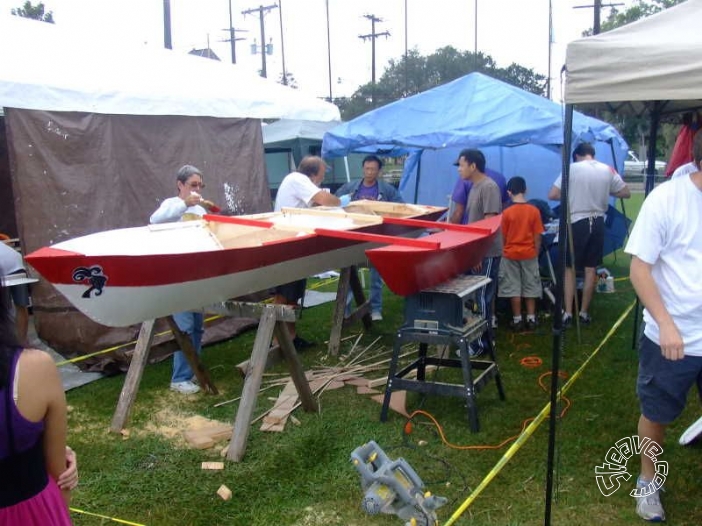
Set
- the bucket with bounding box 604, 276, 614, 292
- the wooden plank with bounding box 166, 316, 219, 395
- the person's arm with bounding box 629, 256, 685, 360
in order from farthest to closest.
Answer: the bucket with bounding box 604, 276, 614, 292 < the wooden plank with bounding box 166, 316, 219, 395 < the person's arm with bounding box 629, 256, 685, 360

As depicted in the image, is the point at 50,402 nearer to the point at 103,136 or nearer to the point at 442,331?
the point at 442,331

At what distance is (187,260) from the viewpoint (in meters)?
3.50

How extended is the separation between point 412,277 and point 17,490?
2.56m

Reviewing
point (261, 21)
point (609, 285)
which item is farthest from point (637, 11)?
point (609, 285)

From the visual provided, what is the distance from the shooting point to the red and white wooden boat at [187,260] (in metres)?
3.29

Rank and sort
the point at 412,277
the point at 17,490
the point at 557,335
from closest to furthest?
the point at 17,490, the point at 557,335, the point at 412,277

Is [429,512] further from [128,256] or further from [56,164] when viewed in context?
[56,164]

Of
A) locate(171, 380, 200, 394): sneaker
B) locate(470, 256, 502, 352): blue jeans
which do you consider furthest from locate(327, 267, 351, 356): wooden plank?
locate(171, 380, 200, 394): sneaker

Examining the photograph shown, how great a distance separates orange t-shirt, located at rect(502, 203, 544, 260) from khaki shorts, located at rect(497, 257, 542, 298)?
88 mm

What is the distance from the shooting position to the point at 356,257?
5.38m

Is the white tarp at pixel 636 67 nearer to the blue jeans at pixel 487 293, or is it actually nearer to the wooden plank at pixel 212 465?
the blue jeans at pixel 487 293

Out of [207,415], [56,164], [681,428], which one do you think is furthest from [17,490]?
[56,164]

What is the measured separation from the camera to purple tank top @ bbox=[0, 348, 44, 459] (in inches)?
56.7

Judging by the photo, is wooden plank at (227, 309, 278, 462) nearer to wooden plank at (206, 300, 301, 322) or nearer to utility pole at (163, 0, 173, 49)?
wooden plank at (206, 300, 301, 322)
